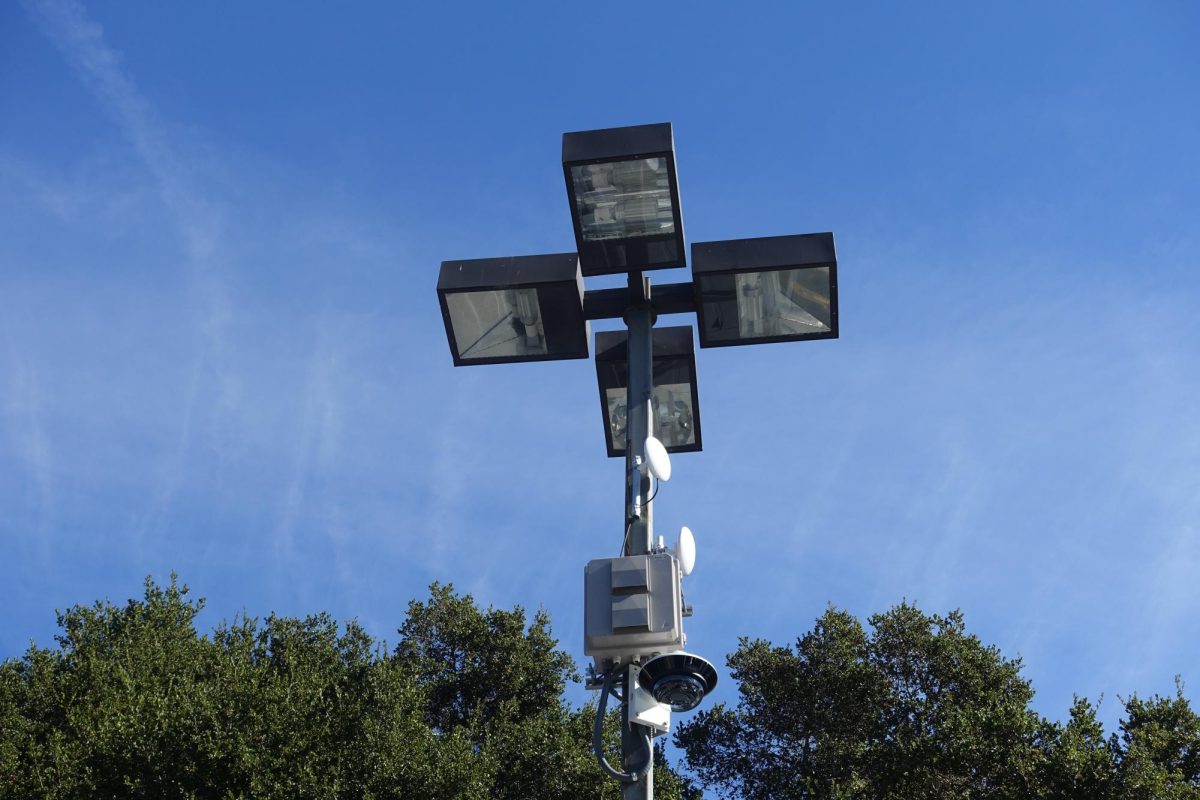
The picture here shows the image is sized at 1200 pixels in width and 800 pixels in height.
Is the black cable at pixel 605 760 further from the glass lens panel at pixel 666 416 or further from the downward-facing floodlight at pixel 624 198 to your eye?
the downward-facing floodlight at pixel 624 198

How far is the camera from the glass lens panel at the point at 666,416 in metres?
8.41

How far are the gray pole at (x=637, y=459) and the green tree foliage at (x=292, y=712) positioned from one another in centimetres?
1101

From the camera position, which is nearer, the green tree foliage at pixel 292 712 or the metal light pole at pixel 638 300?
the metal light pole at pixel 638 300

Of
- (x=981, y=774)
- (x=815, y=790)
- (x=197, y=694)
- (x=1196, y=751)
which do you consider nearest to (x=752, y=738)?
(x=815, y=790)

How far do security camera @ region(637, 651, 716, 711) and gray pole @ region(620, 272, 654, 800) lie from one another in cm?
14

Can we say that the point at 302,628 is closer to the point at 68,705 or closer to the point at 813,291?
the point at 68,705

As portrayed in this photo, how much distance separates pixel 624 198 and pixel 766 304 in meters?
1.24

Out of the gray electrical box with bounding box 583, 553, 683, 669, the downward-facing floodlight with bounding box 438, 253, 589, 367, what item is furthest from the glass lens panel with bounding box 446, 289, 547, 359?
the gray electrical box with bounding box 583, 553, 683, 669

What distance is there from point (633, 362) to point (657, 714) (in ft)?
8.09

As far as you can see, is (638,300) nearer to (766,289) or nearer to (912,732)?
(766,289)

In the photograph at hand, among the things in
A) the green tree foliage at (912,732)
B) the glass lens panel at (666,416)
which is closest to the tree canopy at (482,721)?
the green tree foliage at (912,732)

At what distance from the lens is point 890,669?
23.4 m

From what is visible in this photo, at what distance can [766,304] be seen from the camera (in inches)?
312

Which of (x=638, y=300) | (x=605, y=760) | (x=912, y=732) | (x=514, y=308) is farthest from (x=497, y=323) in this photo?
(x=912, y=732)
